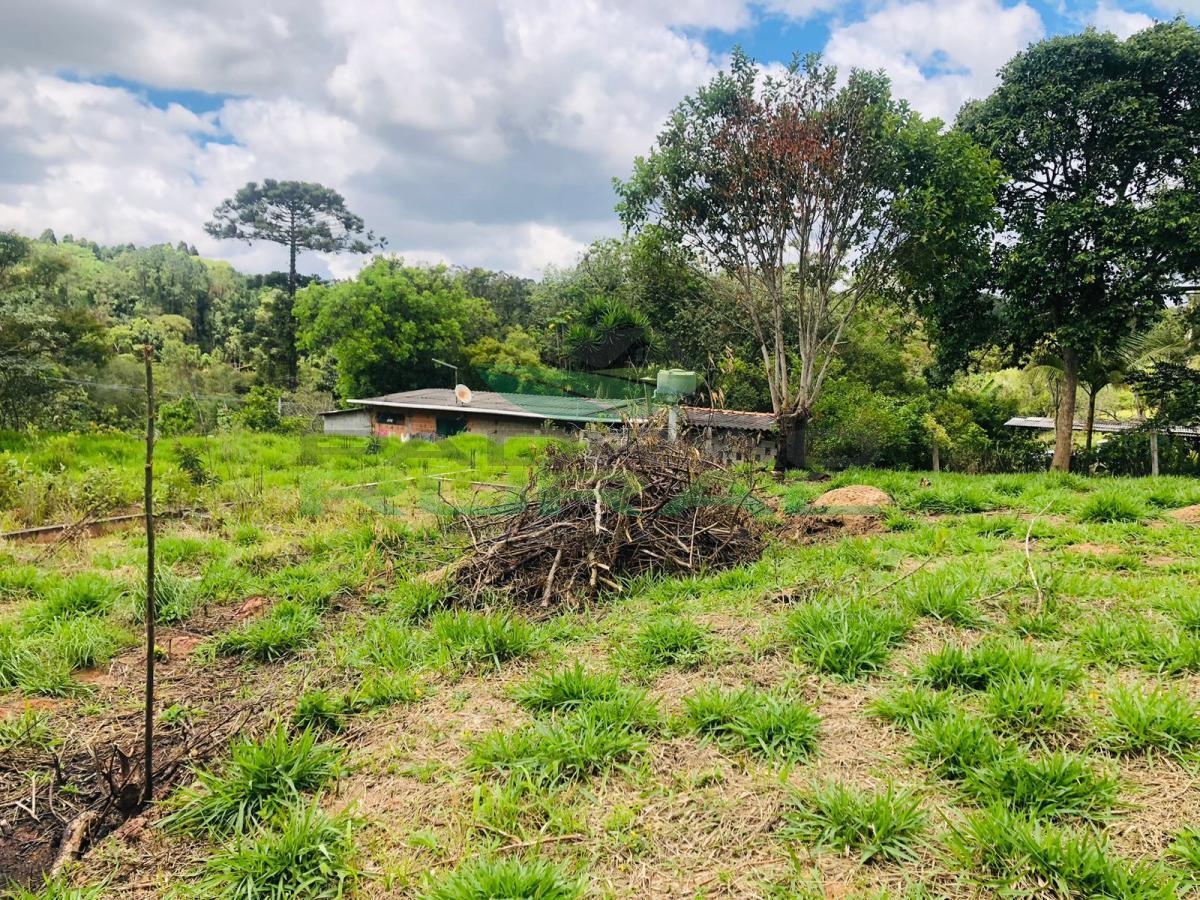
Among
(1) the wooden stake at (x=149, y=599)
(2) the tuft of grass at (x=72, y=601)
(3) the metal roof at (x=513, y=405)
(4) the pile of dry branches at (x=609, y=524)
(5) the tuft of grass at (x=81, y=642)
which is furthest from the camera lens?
(3) the metal roof at (x=513, y=405)

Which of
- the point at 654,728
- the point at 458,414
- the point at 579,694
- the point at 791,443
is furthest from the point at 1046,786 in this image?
the point at 458,414

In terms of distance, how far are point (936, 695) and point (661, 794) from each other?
124 centimetres

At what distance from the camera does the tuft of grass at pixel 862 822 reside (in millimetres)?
2000

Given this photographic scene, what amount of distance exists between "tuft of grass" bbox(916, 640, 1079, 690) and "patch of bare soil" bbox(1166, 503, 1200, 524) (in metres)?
3.86

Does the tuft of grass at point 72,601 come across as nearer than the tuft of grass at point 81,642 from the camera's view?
No

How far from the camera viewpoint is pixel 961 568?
422 cm

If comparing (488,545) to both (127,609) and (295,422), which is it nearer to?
(127,609)

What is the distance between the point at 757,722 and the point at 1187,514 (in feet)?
17.8

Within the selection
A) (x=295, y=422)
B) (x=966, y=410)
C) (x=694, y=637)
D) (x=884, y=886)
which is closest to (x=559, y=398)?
(x=295, y=422)

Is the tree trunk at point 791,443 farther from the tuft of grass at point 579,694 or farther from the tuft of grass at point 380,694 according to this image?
the tuft of grass at point 380,694

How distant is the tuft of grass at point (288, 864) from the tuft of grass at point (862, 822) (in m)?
1.48

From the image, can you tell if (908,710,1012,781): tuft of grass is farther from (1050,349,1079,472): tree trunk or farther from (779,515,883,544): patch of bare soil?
(1050,349,1079,472): tree trunk

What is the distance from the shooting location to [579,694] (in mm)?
2957

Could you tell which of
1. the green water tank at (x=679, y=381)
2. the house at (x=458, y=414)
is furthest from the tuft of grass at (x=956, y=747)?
the house at (x=458, y=414)
